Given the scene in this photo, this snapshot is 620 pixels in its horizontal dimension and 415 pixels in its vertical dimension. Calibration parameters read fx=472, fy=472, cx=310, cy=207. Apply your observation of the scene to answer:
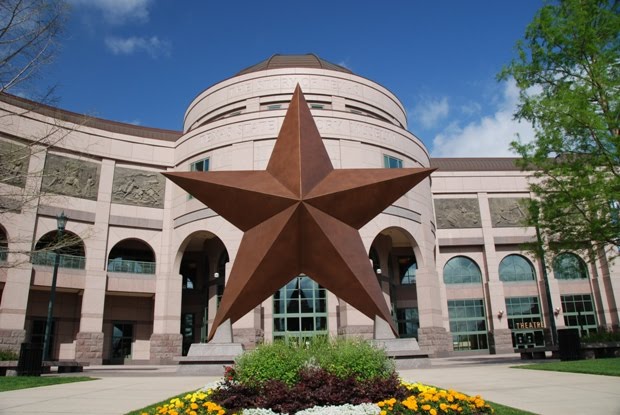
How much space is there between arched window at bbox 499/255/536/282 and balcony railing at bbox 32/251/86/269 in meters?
32.4

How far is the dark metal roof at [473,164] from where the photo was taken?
41.8 meters

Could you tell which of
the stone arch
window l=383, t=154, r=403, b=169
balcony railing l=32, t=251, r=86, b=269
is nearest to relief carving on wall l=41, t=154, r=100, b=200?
balcony railing l=32, t=251, r=86, b=269

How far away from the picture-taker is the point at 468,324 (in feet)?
127

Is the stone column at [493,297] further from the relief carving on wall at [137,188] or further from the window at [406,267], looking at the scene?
the relief carving on wall at [137,188]

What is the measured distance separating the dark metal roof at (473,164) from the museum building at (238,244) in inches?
9.2

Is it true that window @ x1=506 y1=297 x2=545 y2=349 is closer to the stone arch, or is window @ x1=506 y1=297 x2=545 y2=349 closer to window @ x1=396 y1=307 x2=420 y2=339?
window @ x1=396 y1=307 x2=420 y2=339

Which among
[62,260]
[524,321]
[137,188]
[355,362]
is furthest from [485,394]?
[524,321]

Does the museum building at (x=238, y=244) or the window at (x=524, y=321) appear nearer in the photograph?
the museum building at (x=238, y=244)

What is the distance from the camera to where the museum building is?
1148 inches

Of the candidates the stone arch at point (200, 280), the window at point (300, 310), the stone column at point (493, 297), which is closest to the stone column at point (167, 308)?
the stone arch at point (200, 280)

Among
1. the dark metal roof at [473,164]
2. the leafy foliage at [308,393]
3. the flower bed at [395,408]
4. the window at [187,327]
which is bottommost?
the flower bed at [395,408]

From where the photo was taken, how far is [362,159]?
102 feet

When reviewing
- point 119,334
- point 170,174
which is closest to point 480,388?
point 170,174

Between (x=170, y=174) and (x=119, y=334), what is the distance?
26.3 metres
